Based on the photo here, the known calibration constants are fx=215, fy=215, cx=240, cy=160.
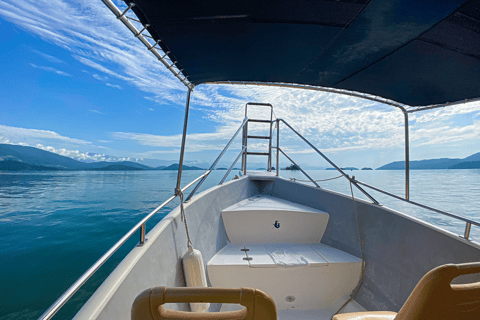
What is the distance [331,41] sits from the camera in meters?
1.29

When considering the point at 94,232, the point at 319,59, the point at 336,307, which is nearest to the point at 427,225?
the point at 336,307

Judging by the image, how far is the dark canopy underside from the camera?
103cm

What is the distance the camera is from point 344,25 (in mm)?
1149

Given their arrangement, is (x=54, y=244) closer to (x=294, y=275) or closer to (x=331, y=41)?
(x=294, y=275)

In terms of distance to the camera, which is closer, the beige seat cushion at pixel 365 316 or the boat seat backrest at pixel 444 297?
the boat seat backrest at pixel 444 297

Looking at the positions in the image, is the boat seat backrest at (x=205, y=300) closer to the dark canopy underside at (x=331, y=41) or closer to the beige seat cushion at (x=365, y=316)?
the beige seat cushion at (x=365, y=316)

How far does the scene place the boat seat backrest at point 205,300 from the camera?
1.38 ft

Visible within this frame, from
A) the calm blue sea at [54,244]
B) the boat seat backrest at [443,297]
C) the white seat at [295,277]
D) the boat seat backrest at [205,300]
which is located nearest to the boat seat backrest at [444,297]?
the boat seat backrest at [443,297]

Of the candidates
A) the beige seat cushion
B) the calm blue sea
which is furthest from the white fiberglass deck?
the calm blue sea

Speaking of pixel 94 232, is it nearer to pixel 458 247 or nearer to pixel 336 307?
pixel 336 307

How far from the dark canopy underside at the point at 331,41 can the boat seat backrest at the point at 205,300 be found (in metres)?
1.10

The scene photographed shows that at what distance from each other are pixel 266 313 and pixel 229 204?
77.1 inches

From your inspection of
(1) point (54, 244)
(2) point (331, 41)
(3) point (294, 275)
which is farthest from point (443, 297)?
(1) point (54, 244)

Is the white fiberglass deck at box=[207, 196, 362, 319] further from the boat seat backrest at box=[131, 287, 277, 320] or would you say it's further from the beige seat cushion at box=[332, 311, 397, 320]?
the boat seat backrest at box=[131, 287, 277, 320]
